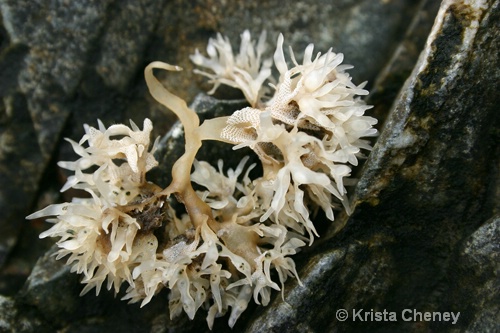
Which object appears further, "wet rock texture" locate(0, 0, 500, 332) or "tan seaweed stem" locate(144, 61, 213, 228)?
"tan seaweed stem" locate(144, 61, 213, 228)

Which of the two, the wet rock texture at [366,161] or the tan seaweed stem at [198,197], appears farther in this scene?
the tan seaweed stem at [198,197]

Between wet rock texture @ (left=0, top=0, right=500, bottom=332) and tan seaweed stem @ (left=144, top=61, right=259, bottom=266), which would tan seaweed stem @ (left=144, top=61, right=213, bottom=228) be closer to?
tan seaweed stem @ (left=144, top=61, right=259, bottom=266)

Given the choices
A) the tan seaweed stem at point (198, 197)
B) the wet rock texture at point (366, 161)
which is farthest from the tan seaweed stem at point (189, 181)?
the wet rock texture at point (366, 161)

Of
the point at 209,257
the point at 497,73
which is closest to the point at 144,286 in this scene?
the point at 209,257

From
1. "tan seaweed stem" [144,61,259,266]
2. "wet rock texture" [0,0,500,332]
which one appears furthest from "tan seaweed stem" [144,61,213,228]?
"wet rock texture" [0,0,500,332]

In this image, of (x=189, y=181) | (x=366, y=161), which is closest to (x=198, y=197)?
(x=189, y=181)

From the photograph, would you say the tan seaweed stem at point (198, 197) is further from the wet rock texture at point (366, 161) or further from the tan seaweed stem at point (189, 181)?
the wet rock texture at point (366, 161)

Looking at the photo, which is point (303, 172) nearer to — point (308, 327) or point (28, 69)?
point (308, 327)

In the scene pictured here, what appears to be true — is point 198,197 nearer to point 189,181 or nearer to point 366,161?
point 189,181
